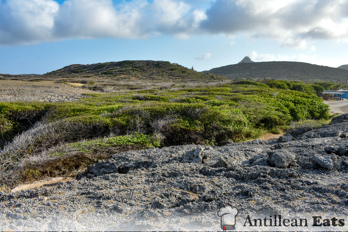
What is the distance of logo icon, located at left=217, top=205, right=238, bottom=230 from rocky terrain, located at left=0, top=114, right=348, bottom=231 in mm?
59

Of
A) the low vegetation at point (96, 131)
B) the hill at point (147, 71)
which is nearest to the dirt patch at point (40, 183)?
the low vegetation at point (96, 131)

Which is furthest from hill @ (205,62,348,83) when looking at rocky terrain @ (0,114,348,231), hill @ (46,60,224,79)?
rocky terrain @ (0,114,348,231)

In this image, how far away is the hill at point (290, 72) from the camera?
7531 cm

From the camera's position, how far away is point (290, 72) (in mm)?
77688

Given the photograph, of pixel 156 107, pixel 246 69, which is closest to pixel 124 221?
pixel 156 107

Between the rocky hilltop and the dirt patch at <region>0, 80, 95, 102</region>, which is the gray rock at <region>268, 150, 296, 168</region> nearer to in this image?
the dirt patch at <region>0, 80, 95, 102</region>

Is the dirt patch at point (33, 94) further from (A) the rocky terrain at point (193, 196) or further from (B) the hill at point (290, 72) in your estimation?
(B) the hill at point (290, 72)

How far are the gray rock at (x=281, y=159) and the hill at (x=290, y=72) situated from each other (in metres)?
73.3

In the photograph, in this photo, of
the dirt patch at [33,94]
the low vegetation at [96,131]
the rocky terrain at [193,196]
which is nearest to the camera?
the rocky terrain at [193,196]

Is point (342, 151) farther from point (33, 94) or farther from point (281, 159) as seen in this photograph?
point (33, 94)

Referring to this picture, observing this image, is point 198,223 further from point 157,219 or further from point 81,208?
point 81,208

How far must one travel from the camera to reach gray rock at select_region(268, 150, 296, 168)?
4.12 meters

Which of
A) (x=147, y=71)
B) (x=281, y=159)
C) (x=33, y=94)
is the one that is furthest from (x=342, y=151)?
(x=147, y=71)

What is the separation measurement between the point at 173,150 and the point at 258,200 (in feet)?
8.95
